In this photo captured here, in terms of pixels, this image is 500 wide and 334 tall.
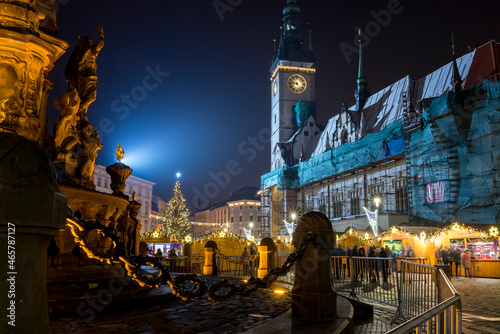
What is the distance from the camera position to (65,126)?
7.48 m

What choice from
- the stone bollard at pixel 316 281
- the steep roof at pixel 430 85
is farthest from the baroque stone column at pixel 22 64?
the steep roof at pixel 430 85

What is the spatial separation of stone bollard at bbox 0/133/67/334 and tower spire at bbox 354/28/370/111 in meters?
52.5

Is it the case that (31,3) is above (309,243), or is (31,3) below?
above

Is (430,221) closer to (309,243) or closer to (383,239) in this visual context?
(383,239)

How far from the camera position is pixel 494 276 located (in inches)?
798

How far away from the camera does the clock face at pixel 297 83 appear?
6975 cm

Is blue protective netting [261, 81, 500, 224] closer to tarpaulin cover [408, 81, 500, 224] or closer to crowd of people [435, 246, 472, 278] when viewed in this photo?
tarpaulin cover [408, 81, 500, 224]

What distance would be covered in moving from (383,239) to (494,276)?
6.98 metres

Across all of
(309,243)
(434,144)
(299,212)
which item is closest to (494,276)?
(434,144)

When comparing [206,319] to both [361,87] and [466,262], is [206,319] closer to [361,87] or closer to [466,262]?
[466,262]

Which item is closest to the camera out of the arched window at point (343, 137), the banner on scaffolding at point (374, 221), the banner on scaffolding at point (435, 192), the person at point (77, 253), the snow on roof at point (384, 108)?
the person at point (77, 253)

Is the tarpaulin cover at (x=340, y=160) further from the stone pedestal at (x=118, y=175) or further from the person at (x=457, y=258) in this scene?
the stone pedestal at (x=118, y=175)

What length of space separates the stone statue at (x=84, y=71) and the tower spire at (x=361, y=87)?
4716 centimetres

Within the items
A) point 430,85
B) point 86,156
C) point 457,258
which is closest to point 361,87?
point 430,85
